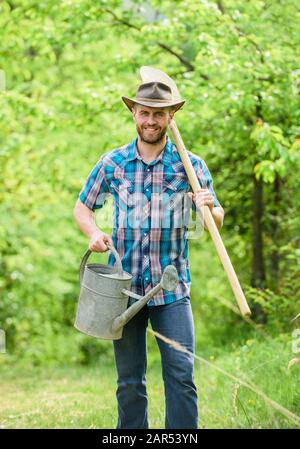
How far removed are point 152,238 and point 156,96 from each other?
618mm

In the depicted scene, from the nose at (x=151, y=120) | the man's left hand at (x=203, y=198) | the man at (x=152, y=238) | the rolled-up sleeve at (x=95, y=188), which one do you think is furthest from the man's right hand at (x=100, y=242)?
the nose at (x=151, y=120)

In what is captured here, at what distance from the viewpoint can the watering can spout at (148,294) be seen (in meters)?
3.40

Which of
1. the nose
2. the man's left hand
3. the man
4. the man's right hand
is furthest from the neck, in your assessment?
the man's right hand

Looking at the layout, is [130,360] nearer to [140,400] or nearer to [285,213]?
[140,400]

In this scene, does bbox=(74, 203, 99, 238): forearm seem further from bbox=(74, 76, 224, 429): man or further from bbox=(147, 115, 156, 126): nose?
bbox=(147, 115, 156, 126): nose

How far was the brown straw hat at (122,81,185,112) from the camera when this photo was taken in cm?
356

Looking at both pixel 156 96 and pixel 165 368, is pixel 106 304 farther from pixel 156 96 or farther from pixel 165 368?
pixel 156 96

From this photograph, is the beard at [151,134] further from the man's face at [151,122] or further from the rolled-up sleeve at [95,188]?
the rolled-up sleeve at [95,188]

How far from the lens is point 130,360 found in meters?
3.71

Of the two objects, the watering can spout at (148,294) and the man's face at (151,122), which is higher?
the man's face at (151,122)

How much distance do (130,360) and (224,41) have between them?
12.3 feet

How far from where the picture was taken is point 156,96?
3.60 m

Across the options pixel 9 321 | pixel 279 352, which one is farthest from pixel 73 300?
Answer: pixel 279 352

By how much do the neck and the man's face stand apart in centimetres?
5
